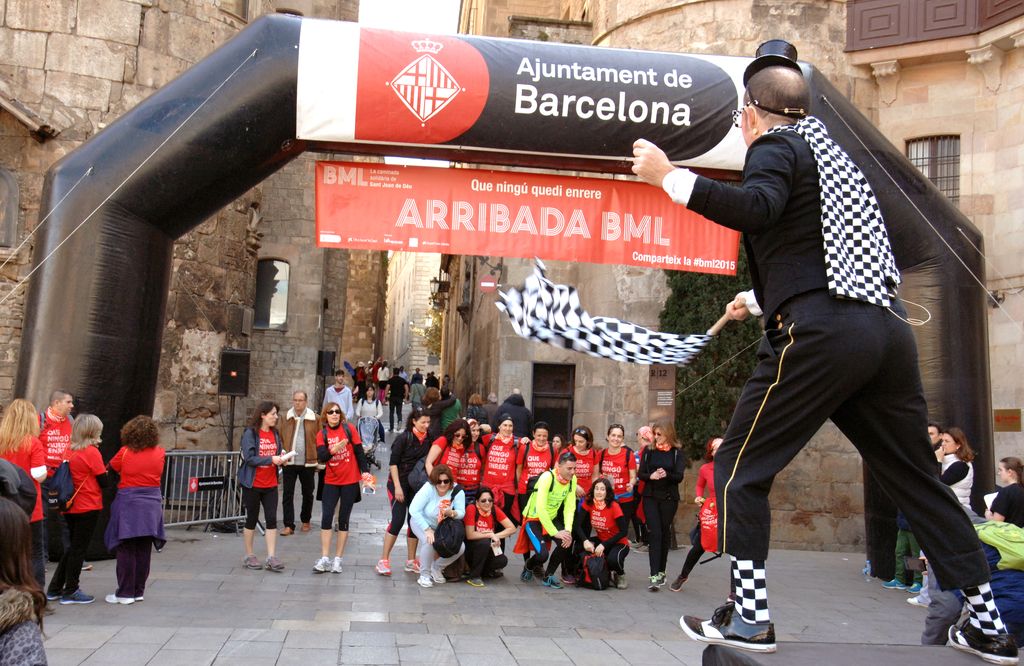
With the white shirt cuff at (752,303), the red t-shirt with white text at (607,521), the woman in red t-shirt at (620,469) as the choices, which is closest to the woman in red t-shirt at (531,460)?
the woman in red t-shirt at (620,469)

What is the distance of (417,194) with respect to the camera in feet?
29.8

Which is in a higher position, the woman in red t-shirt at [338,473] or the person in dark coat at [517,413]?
the person in dark coat at [517,413]

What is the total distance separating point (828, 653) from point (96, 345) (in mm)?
7150

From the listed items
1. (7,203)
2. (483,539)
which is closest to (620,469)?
(483,539)

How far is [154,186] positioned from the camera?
27.4 ft

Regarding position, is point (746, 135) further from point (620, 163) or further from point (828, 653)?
point (620, 163)

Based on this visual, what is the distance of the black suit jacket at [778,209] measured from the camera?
313cm

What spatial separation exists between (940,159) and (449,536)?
10577mm

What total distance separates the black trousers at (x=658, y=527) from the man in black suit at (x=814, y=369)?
6.97 meters

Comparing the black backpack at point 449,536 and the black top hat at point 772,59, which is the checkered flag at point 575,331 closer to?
the black backpack at point 449,536

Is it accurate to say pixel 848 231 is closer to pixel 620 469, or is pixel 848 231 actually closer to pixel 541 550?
pixel 541 550

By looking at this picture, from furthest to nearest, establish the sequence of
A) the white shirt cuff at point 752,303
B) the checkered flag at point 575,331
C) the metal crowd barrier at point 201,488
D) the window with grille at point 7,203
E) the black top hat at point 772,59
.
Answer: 1. the window with grille at point 7,203
2. the metal crowd barrier at point 201,488
3. the checkered flag at point 575,331
4. the white shirt cuff at point 752,303
5. the black top hat at point 772,59

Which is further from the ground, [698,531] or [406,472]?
[406,472]

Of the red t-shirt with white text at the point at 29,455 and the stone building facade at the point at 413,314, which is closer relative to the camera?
the red t-shirt with white text at the point at 29,455
